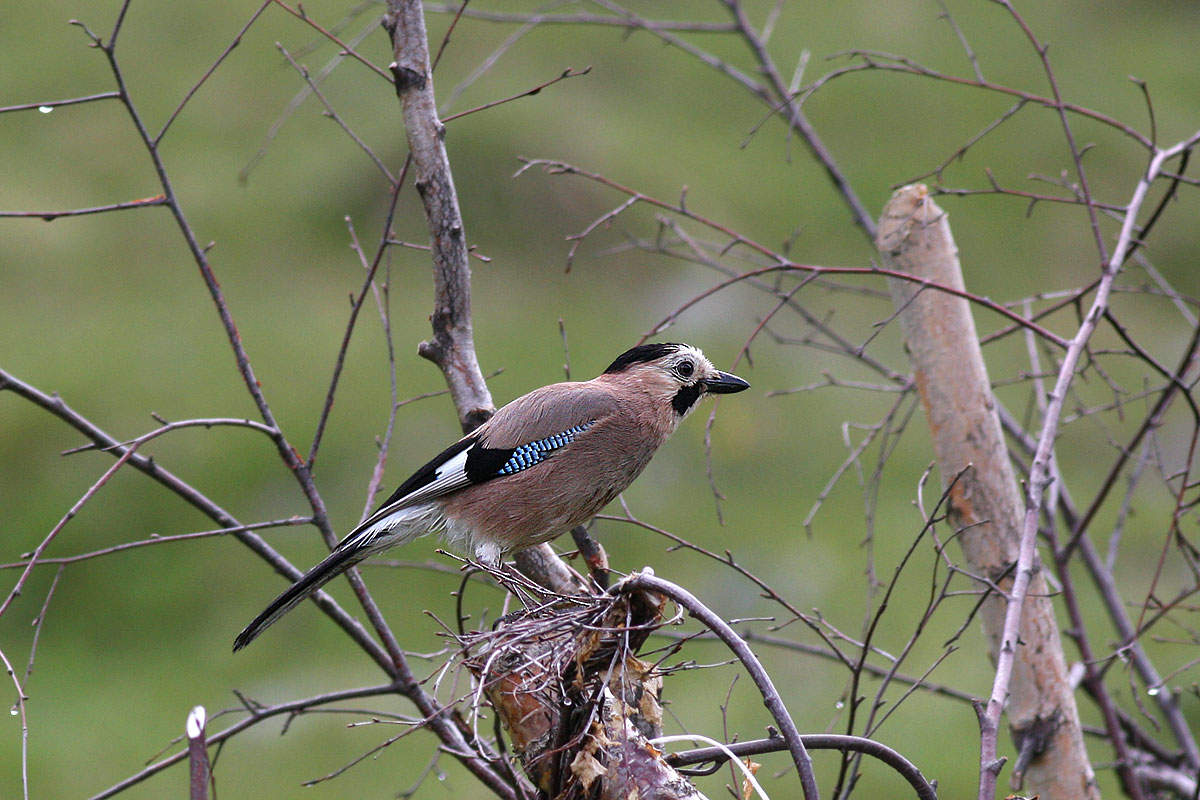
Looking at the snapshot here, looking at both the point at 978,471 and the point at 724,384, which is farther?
the point at 724,384

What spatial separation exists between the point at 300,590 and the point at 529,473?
724mm

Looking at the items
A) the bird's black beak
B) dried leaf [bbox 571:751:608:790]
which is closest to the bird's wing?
the bird's black beak

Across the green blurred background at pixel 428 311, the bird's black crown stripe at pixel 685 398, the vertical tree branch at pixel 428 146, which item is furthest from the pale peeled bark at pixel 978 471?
the green blurred background at pixel 428 311

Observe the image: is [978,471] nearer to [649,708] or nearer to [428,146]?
[649,708]

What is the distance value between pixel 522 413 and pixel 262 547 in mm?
833

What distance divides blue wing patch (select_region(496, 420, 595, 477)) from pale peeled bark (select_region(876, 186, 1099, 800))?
996mm

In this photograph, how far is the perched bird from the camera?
3.31 m

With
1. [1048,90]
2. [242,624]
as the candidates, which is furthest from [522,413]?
[1048,90]

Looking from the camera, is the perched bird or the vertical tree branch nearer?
the vertical tree branch

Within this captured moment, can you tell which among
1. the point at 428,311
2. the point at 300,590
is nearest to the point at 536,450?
the point at 300,590

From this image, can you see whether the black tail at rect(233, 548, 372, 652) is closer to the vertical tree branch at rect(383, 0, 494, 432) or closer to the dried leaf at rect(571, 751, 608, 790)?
the vertical tree branch at rect(383, 0, 494, 432)

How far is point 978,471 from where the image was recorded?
10.9 feet

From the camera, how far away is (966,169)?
11.3 meters

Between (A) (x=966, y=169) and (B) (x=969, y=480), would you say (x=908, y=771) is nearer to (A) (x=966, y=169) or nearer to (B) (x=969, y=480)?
(B) (x=969, y=480)
